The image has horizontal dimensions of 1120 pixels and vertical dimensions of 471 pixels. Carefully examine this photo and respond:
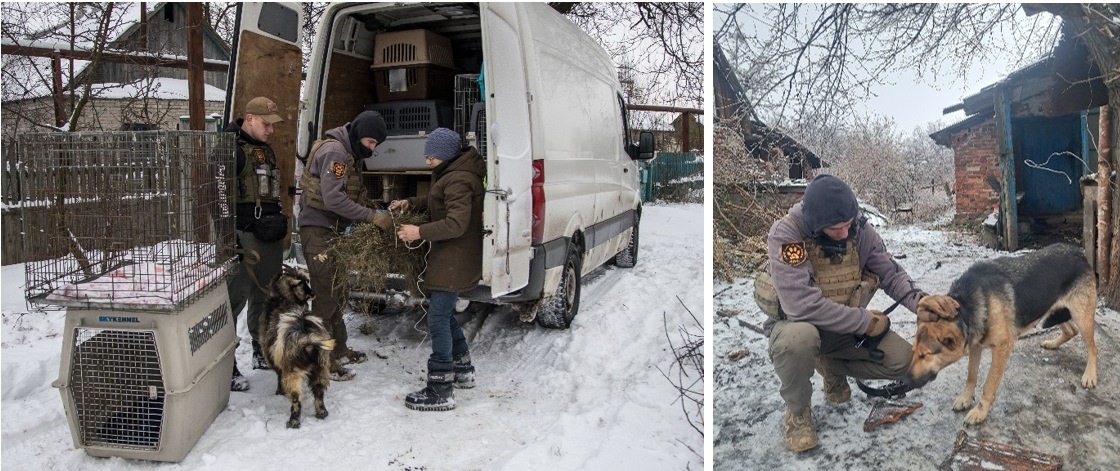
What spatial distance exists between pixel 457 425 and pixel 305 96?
2583 millimetres

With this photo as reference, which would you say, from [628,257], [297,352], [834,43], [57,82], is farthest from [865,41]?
[57,82]

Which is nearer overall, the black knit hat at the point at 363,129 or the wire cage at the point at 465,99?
the black knit hat at the point at 363,129

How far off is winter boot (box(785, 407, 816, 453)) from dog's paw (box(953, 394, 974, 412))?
578 millimetres

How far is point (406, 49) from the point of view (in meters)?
5.30

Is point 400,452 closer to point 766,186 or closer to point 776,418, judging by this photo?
point 776,418

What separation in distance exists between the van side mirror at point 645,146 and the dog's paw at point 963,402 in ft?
14.4

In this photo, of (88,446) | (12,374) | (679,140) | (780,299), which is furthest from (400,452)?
(679,140)

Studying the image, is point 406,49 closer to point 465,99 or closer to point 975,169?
point 465,99

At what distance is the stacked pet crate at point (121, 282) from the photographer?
3.21m

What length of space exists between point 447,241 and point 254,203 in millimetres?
1237

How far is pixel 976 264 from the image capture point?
2.92 metres

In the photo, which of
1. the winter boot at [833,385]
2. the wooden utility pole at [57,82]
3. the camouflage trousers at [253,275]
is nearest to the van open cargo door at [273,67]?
the camouflage trousers at [253,275]

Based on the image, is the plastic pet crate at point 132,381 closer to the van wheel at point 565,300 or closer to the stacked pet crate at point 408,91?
Answer: the stacked pet crate at point 408,91

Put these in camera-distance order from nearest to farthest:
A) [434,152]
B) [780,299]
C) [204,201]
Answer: [780,299] → [204,201] → [434,152]
